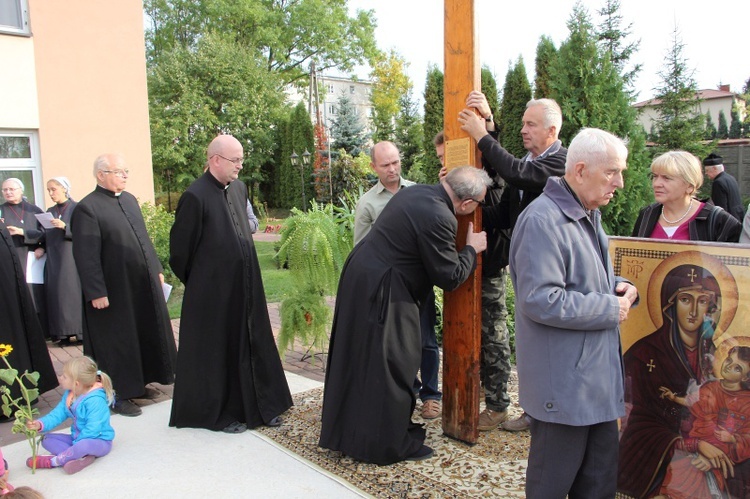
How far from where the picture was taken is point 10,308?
16.0 ft

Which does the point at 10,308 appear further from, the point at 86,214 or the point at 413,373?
the point at 413,373

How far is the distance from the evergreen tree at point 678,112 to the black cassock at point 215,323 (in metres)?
13.5

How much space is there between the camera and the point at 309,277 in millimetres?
5742

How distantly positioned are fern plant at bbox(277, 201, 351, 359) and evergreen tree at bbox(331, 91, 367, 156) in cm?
1777

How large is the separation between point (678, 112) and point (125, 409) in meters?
15.8

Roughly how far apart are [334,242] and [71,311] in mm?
3591

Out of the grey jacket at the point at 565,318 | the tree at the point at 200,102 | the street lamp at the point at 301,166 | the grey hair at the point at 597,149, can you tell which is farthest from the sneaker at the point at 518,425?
the tree at the point at 200,102

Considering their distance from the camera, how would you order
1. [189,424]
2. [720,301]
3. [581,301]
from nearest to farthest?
[581,301]
[720,301]
[189,424]

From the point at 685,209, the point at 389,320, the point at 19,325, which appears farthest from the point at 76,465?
the point at 685,209

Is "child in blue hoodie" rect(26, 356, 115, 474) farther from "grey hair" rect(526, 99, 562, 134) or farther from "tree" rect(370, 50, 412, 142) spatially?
"tree" rect(370, 50, 412, 142)

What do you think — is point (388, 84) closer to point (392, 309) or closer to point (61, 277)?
point (61, 277)

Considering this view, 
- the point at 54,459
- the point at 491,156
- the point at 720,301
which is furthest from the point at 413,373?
the point at 54,459

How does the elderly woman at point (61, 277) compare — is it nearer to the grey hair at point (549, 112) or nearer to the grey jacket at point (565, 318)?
the grey hair at point (549, 112)

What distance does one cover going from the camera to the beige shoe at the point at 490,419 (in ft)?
13.6
